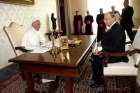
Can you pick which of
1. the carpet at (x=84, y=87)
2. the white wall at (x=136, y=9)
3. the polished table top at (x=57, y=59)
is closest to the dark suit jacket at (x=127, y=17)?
the white wall at (x=136, y=9)

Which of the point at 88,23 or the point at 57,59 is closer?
the point at 57,59

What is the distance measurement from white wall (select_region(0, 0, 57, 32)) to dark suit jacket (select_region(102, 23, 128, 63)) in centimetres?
210

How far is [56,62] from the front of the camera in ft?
7.02

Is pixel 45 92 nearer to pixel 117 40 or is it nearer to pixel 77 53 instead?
pixel 77 53

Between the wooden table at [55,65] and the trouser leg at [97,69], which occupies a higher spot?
the wooden table at [55,65]

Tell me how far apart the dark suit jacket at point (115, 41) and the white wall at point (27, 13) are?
2.10 metres

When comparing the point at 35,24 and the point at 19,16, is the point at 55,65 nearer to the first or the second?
the point at 35,24

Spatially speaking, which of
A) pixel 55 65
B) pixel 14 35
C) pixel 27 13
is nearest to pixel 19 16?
pixel 27 13

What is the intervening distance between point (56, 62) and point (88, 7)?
6790mm

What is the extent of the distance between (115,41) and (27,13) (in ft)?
9.62

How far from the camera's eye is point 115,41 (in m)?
2.66

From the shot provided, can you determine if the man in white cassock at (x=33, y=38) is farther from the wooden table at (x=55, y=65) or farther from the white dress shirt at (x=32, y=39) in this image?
the wooden table at (x=55, y=65)

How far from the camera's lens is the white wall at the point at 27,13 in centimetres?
392

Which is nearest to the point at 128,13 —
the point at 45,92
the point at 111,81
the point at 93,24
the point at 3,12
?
the point at 93,24
